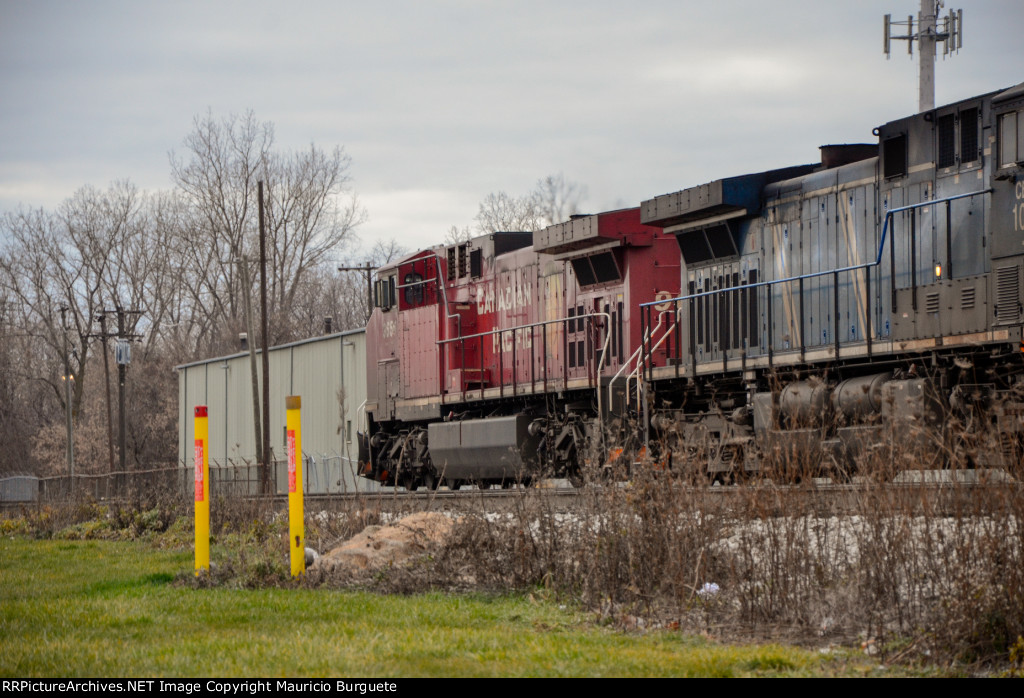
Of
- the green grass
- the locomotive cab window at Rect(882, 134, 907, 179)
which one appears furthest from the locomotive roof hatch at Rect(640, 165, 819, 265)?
the green grass

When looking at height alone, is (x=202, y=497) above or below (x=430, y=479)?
above

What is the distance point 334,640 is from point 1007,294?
7.29 meters

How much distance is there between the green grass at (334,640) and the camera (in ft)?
17.5

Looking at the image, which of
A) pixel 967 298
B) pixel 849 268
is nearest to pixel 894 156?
pixel 849 268

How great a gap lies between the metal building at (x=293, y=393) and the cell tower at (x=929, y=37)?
16095 mm

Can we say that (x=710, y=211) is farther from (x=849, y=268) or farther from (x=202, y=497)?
(x=202, y=497)

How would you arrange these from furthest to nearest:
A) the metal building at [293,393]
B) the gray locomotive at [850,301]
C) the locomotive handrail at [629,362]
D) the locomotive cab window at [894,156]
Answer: the metal building at [293,393]
the locomotive handrail at [629,362]
the locomotive cab window at [894,156]
the gray locomotive at [850,301]

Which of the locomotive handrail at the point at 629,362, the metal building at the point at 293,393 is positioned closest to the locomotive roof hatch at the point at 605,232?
the locomotive handrail at the point at 629,362

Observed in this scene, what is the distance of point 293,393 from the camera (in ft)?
128

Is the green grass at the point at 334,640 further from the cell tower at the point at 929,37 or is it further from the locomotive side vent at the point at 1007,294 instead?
the cell tower at the point at 929,37


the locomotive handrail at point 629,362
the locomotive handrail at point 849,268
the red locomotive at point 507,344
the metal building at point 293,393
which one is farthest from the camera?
the metal building at point 293,393

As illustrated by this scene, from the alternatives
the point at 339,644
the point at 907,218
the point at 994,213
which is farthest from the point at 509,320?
the point at 339,644

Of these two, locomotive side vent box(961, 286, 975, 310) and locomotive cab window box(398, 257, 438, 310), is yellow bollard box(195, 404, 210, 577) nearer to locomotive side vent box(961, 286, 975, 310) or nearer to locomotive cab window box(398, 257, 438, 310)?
locomotive side vent box(961, 286, 975, 310)
